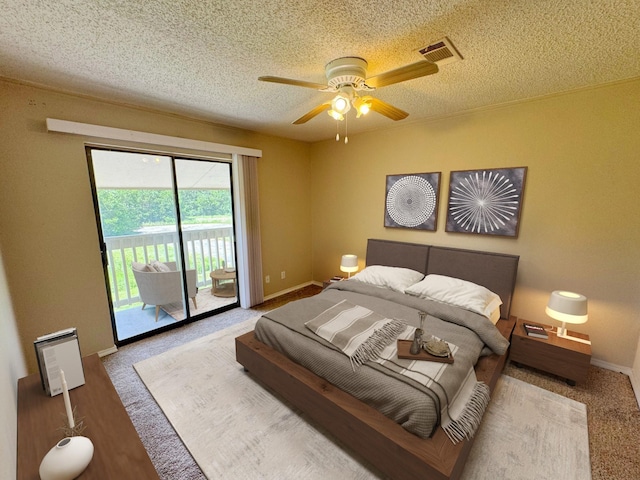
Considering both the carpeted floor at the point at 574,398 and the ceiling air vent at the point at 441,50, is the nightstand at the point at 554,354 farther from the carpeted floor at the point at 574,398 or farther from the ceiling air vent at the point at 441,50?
the ceiling air vent at the point at 441,50

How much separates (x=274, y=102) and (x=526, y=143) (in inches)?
98.2

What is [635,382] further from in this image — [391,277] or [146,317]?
[146,317]

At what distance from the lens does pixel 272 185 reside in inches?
154

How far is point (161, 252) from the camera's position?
341 centimetres

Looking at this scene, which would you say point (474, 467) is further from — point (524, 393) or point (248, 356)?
point (248, 356)

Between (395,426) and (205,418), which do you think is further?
(205,418)

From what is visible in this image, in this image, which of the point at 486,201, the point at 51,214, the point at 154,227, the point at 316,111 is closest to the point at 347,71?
the point at 316,111

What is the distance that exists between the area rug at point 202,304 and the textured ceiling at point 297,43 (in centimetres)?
249

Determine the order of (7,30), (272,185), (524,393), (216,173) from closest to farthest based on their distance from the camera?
(7,30) → (524,393) → (216,173) → (272,185)

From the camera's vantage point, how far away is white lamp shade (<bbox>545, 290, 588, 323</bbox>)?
83.4 inches

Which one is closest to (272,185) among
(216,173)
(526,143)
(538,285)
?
(216,173)

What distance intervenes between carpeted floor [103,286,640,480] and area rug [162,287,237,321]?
608 millimetres

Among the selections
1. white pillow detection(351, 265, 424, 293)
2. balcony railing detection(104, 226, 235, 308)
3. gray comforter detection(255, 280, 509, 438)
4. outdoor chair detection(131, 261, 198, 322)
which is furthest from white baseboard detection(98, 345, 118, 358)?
white pillow detection(351, 265, 424, 293)

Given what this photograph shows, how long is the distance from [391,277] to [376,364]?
1.43 metres
